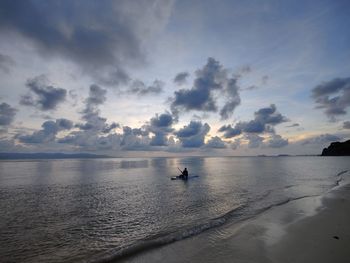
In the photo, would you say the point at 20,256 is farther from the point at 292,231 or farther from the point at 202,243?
the point at 292,231

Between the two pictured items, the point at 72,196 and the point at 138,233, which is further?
the point at 72,196

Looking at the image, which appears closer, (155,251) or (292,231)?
(155,251)

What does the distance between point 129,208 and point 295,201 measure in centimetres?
1833

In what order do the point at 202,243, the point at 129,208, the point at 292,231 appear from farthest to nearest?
the point at 129,208 < the point at 292,231 < the point at 202,243

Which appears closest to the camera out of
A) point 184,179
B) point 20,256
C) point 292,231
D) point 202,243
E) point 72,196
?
point 20,256

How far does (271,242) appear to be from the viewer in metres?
12.9

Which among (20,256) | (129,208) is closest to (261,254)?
(20,256)

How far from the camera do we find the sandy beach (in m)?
11.0

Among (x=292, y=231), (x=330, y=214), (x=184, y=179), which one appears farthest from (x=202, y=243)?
(x=184, y=179)

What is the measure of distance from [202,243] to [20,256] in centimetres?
1004

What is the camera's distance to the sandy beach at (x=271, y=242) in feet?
36.0

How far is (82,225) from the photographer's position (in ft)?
60.1

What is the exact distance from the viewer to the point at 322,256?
10.7 metres

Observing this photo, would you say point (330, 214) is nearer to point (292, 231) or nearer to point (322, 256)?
point (292, 231)
